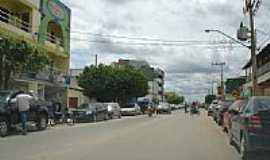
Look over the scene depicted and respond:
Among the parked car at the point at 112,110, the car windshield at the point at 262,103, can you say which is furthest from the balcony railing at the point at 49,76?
the car windshield at the point at 262,103

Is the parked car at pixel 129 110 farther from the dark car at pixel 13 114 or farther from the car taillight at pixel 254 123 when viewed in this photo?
the car taillight at pixel 254 123

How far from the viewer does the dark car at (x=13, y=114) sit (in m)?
20.5

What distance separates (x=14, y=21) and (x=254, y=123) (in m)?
28.8

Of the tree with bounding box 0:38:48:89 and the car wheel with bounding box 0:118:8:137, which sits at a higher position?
the tree with bounding box 0:38:48:89

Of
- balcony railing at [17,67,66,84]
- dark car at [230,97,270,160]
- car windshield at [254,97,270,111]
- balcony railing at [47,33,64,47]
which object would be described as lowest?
dark car at [230,97,270,160]

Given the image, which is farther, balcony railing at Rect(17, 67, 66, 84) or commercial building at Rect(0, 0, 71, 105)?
balcony railing at Rect(17, 67, 66, 84)

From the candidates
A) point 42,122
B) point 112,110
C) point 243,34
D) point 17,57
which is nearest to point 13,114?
point 42,122

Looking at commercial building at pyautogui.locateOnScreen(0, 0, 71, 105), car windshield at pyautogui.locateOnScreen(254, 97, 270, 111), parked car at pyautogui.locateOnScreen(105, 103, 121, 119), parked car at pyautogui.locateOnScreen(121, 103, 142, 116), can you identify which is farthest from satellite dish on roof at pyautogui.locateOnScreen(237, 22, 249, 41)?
parked car at pyautogui.locateOnScreen(121, 103, 142, 116)

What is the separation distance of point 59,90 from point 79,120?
504 inches

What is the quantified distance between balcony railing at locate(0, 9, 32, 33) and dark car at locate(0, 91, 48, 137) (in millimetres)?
13027

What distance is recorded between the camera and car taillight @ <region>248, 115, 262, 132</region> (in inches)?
474

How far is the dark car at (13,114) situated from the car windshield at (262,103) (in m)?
10.6

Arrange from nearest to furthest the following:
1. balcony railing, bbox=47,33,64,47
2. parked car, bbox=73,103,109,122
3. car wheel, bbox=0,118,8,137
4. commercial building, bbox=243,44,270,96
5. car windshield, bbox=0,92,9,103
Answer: car wheel, bbox=0,118,8,137
car windshield, bbox=0,92,9,103
parked car, bbox=73,103,109,122
commercial building, bbox=243,44,270,96
balcony railing, bbox=47,33,64,47

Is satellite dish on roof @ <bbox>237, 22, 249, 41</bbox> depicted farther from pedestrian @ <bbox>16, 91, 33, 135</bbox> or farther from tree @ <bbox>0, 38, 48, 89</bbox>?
pedestrian @ <bbox>16, 91, 33, 135</bbox>
